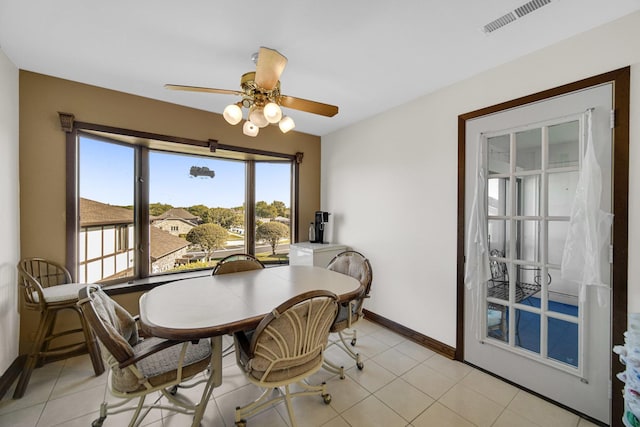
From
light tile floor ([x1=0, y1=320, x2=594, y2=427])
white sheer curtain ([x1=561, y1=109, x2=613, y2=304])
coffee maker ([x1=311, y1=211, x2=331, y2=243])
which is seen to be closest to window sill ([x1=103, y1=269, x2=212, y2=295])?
light tile floor ([x1=0, y1=320, x2=594, y2=427])

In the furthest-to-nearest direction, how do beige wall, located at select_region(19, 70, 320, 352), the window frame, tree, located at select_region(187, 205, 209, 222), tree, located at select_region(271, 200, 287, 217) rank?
tree, located at select_region(271, 200, 287, 217) → tree, located at select_region(187, 205, 209, 222) → the window frame → beige wall, located at select_region(19, 70, 320, 352)

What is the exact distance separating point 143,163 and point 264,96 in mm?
1965

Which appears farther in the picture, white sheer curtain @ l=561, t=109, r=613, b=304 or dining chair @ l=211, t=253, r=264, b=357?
dining chair @ l=211, t=253, r=264, b=357

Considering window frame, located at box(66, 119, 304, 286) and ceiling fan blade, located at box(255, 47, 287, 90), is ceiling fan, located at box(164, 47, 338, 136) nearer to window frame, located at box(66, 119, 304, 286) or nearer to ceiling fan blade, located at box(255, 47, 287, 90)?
ceiling fan blade, located at box(255, 47, 287, 90)

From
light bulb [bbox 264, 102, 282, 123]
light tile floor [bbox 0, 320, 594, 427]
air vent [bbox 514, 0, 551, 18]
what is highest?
air vent [bbox 514, 0, 551, 18]

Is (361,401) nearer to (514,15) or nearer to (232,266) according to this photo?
(232,266)

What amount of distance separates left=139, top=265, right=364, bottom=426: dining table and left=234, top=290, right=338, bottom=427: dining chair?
0.48 feet

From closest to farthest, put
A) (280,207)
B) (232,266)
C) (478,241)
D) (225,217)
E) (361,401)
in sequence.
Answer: (361,401) < (478,241) < (232,266) < (225,217) < (280,207)

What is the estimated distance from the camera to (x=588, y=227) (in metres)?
1.65

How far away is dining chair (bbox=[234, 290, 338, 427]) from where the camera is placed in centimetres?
136

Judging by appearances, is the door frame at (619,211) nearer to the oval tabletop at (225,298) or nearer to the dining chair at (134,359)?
the oval tabletop at (225,298)

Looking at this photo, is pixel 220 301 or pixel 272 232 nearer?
pixel 220 301

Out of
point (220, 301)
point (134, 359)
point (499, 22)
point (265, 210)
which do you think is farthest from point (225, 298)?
point (499, 22)

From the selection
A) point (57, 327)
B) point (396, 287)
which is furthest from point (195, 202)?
point (396, 287)
